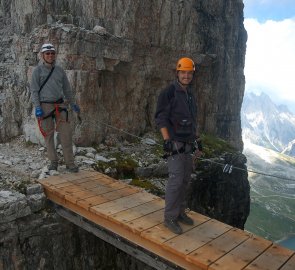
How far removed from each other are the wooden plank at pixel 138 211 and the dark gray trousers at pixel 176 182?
1.14 m

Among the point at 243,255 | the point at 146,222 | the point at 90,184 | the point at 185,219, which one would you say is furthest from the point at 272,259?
the point at 90,184

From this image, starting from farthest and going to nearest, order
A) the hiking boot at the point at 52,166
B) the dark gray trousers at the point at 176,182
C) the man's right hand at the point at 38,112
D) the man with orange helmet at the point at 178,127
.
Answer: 1. the hiking boot at the point at 52,166
2. the man's right hand at the point at 38,112
3. the dark gray trousers at the point at 176,182
4. the man with orange helmet at the point at 178,127

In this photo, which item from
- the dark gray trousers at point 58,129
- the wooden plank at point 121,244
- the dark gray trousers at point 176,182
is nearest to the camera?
the dark gray trousers at point 176,182

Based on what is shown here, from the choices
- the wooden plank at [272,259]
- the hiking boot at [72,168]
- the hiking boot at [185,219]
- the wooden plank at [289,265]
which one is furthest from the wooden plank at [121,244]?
the wooden plank at [289,265]

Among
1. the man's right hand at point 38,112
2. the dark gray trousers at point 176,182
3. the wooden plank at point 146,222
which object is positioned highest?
the man's right hand at point 38,112

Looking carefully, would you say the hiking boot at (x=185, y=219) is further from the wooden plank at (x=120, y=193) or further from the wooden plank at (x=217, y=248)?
the wooden plank at (x=120, y=193)

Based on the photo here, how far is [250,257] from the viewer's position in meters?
7.86

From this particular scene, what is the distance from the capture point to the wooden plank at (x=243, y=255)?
291 inches

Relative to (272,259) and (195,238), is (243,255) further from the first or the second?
(195,238)

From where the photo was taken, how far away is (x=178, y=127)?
26.9 ft

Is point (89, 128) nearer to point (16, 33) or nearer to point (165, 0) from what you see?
point (16, 33)

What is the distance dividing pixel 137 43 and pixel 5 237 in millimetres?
11065

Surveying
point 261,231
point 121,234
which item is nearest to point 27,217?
point 121,234

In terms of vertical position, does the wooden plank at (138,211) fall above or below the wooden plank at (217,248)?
above
